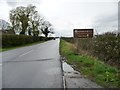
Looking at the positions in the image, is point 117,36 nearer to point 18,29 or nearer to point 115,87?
point 115,87

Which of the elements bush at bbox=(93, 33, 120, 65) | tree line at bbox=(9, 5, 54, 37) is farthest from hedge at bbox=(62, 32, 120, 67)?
tree line at bbox=(9, 5, 54, 37)

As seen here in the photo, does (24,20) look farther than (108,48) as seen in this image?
Yes

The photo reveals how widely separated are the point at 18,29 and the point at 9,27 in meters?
3.39

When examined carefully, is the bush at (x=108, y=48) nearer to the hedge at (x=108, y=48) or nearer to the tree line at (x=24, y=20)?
the hedge at (x=108, y=48)

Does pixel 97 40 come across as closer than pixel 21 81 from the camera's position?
No

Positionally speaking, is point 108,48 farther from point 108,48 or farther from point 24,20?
point 24,20

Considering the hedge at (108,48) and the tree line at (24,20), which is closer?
the hedge at (108,48)

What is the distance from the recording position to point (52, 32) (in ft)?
449

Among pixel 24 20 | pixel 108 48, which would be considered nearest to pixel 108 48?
pixel 108 48

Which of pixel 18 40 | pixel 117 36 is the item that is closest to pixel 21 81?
pixel 117 36

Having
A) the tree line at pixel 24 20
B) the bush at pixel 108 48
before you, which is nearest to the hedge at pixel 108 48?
the bush at pixel 108 48

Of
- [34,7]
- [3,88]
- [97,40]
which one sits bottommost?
[3,88]

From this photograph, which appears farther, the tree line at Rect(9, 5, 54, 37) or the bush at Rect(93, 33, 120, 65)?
the tree line at Rect(9, 5, 54, 37)

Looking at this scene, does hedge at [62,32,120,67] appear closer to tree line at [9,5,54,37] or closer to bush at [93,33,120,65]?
bush at [93,33,120,65]
